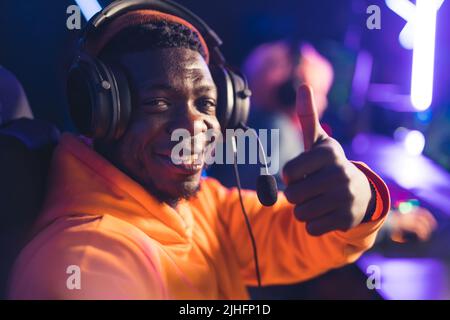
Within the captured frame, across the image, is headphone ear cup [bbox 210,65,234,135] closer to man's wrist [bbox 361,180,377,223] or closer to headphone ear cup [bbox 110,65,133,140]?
headphone ear cup [bbox 110,65,133,140]

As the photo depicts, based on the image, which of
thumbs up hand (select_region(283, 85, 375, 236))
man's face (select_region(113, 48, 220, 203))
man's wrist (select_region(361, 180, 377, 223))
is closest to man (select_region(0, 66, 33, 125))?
man's face (select_region(113, 48, 220, 203))

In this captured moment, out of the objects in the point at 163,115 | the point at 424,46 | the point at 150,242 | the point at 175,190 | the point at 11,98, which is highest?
the point at 424,46

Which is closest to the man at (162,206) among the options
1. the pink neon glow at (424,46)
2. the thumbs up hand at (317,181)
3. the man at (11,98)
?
the thumbs up hand at (317,181)

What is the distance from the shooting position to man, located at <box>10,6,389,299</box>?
0.99 m

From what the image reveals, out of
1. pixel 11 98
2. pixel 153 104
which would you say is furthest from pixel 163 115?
pixel 11 98

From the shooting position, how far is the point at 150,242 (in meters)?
1.04

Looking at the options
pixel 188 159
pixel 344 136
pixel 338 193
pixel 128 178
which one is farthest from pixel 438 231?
pixel 128 178

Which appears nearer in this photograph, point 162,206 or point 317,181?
point 317,181

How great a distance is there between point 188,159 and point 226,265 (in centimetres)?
26

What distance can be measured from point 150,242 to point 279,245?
330mm

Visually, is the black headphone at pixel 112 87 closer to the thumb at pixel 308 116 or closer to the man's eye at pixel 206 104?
the man's eye at pixel 206 104

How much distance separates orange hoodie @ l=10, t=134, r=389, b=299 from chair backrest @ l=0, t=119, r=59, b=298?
1.2 inches

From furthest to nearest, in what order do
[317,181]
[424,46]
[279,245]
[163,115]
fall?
[424,46]
[279,245]
[163,115]
[317,181]

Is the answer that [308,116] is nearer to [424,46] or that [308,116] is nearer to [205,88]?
[205,88]
